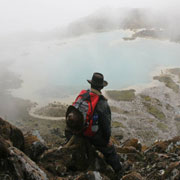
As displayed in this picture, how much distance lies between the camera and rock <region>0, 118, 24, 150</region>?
380 inches

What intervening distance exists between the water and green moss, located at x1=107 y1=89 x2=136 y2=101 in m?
10.0

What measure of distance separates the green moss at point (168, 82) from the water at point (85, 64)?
5.38 metres

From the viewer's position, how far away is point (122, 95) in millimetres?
82938

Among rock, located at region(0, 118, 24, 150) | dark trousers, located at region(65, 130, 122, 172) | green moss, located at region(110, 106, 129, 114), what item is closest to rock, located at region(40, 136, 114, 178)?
dark trousers, located at region(65, 130, 122, 172)

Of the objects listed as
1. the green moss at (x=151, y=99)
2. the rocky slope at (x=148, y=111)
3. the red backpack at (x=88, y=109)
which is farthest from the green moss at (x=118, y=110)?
the red backpack at (x=88, y=109)

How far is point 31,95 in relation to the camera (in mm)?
90000

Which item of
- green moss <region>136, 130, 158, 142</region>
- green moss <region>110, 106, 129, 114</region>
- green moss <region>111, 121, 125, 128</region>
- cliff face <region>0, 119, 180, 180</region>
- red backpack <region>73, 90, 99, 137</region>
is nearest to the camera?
cliff face <region>0, 119, 180, 180</region>

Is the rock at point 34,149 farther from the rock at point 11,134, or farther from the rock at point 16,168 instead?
the rock at point 16,168

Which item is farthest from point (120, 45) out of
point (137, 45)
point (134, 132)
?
point (134, 132)

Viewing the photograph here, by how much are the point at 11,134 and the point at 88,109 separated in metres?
3.75

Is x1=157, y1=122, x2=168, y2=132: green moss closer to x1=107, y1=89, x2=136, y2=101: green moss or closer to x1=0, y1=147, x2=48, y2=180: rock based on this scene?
x1=107, y1=89, x2=136, y2=101: green moss

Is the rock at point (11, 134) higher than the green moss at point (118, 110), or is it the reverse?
the rock at point (11, 134)

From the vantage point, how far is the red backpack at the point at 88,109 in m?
9.18

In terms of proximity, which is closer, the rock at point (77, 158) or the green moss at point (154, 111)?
the rock at point (77, 158)
